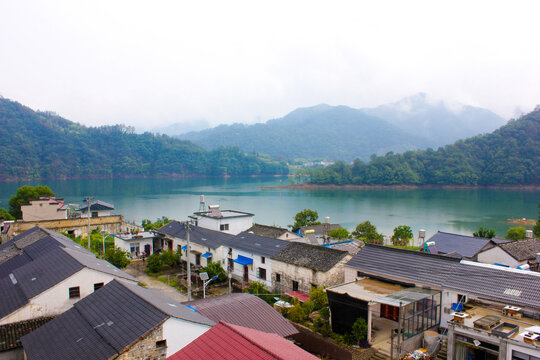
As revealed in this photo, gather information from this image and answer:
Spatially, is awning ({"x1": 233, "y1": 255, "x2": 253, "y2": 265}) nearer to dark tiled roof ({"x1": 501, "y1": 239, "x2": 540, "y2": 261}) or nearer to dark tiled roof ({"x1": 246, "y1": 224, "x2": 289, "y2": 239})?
dark tiled roof ({"x1": 246, "y1": 224, "x2": 289, "y2": 239})

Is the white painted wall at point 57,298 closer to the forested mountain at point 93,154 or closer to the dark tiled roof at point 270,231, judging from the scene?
the dark tiled roof at point 270,231

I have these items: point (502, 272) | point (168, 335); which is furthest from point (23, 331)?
point (502, 272)

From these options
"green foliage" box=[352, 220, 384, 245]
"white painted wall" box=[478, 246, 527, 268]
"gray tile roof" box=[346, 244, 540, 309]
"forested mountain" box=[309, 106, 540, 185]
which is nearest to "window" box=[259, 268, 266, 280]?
"gray tile roof" box=[346, 244, 540, 309]

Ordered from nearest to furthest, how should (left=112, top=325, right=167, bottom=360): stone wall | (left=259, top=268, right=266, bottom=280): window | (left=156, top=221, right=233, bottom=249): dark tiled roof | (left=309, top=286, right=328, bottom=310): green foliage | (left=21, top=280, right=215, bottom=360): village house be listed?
1. (left=112, top=325, right=167, bottom=360): stone wall
2. (left=21, top=280, right=215, bottom=360): village house
3. (left=309, top=286, right=328, bottom=310): green foliage
4. (left=259, top=268, right=266, bottom=280): window
5. (left=156, top=221, right=233, bottom=249): dark tiled roof

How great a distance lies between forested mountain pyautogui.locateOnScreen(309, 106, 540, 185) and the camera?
84750 mm

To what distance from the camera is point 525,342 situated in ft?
23.0

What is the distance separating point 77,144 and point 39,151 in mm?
14011

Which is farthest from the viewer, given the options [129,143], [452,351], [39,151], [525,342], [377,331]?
[129,143]

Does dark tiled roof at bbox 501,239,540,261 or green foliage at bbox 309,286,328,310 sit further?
dark tiled roof at bbox 501,239,540,261

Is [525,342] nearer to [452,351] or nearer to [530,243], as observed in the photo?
[452,351]

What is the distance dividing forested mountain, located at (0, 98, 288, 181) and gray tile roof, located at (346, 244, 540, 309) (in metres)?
106

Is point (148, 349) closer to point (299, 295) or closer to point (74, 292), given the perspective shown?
point (74, 292)

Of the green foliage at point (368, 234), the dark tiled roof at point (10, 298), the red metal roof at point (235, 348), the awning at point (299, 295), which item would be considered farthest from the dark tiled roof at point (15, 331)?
the green foliage at point (368, 234)

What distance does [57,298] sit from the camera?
10297 mm
